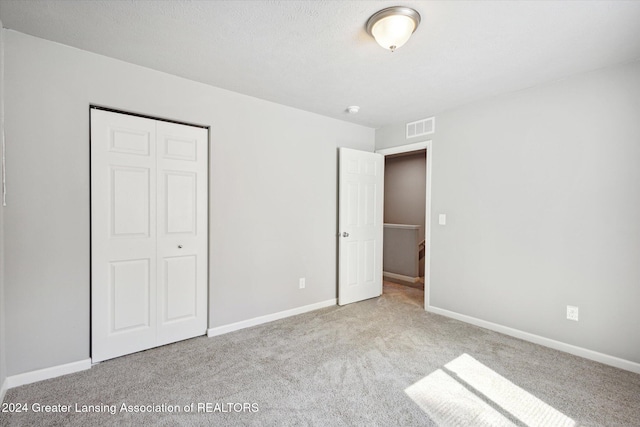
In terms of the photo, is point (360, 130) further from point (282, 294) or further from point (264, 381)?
point (264, 381)

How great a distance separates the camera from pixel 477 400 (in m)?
1.96

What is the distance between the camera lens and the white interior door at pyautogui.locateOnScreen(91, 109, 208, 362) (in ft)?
7.86

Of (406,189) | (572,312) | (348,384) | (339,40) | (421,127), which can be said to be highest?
(339,40)

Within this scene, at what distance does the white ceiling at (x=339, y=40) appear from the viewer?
5.84 feet

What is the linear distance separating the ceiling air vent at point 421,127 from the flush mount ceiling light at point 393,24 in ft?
6.43

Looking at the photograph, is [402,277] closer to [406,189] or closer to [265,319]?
[406,189]

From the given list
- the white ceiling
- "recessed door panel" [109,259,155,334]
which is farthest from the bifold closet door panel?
the white ceiling

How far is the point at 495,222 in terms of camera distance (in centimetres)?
315

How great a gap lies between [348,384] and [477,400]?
0.86m

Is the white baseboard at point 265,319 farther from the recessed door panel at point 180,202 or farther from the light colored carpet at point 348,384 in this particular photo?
the recessed door panel at point 180,202

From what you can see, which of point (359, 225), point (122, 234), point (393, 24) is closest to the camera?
point (393, 24)

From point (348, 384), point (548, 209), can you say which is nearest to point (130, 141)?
point (348, 384)

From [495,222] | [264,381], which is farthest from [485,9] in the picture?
[264,381]

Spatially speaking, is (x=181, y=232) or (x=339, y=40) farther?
(x=181, y=232)
